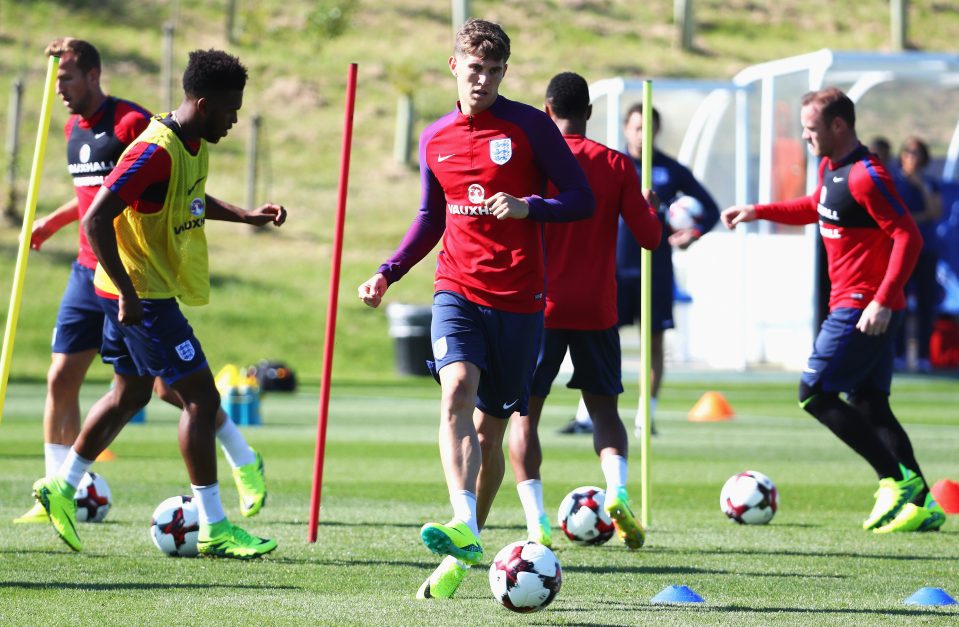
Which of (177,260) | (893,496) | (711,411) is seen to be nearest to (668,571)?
(893,496)

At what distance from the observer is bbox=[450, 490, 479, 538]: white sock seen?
20.0 feet

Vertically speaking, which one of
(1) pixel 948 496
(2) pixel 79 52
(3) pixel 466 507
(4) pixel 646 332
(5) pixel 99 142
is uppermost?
(2) pixel 79 52

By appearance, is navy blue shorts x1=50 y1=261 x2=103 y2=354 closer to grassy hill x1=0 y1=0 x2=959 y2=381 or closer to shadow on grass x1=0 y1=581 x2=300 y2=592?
shadow on grass x1=0 y1=581 x2=300 y2=592

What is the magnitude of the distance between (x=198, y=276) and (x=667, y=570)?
2.45 m

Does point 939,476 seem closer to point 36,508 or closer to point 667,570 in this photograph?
point 667,570

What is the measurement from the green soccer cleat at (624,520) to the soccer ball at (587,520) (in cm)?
27

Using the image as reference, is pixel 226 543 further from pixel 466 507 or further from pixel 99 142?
pixel 99 142

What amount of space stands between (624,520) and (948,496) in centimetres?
289

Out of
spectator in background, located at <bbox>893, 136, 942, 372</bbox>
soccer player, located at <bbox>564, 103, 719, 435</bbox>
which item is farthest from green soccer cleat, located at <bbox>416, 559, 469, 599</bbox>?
spectator in background, located at <bbox>893, 136, 942, 372</bbox>

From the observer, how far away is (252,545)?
7246 mm

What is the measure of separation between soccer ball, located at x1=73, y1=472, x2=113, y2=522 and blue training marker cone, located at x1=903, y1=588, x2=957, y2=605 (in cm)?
429

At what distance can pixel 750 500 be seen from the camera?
880 centimetres

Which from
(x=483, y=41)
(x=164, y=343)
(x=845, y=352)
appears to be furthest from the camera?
(x=845, y=352)

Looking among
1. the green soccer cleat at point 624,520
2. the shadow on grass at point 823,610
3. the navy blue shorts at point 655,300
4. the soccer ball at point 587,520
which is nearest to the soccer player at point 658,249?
the navy blue shorts at point 655,300
